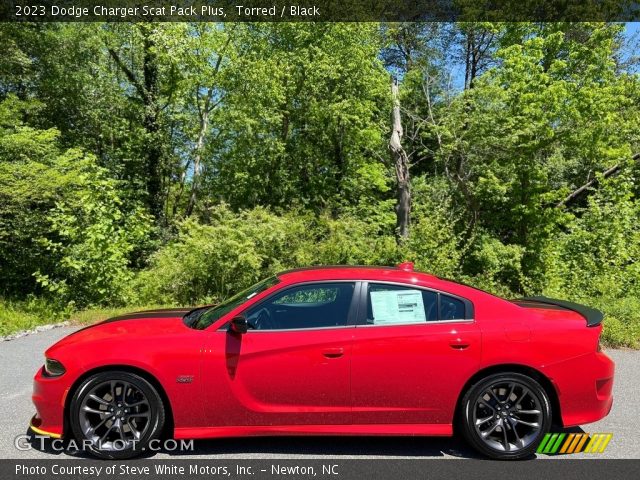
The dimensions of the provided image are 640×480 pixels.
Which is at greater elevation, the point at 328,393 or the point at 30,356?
the point at 328,393

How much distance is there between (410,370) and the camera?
398cm

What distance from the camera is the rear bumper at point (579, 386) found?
4043mm

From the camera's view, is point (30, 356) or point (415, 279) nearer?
point (415, 279)

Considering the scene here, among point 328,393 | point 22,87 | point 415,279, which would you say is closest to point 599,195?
Answer: point 415,279

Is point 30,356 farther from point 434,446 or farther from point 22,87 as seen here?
point 22,87

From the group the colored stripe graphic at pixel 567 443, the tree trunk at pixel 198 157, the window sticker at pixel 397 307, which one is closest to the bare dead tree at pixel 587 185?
the colored stripe graphic at pixel 567 443

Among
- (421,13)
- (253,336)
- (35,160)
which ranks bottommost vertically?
(253,336)

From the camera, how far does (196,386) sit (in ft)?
12.9

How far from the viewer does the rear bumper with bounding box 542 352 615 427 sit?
4.04 meters

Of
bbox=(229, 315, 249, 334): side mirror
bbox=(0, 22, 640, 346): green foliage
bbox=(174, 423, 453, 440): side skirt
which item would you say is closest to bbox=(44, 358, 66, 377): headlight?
bbox=(174, 423, 453, 440): side skirt

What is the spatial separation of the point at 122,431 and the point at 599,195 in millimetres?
14222

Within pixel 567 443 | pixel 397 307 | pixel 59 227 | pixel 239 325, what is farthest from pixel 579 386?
pixel 59 227

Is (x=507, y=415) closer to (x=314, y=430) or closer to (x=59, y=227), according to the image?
(x=314, y=430)

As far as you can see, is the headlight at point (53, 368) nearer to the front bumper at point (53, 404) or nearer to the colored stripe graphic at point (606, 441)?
the front bumper at point (53, 404)
